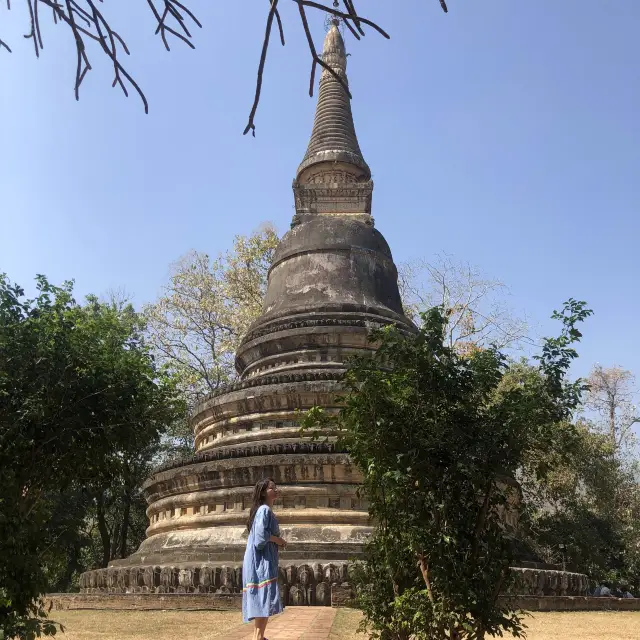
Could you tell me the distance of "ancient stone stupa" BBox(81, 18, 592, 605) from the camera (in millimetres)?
12320

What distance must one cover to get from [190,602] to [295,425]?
21.4 ft

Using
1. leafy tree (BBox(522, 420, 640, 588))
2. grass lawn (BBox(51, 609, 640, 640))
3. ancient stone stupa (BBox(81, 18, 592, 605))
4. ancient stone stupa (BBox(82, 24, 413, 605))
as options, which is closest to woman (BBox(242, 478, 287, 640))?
grass lawn (BBox(51, 609, 640, 640))

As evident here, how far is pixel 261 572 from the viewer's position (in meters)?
6.00

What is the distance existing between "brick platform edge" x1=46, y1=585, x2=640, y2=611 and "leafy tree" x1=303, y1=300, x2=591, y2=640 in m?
4.75

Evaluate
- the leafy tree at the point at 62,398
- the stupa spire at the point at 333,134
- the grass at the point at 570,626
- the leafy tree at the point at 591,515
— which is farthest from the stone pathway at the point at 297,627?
the stupa spire at the point at 333,134

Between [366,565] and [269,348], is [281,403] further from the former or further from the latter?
[366,565]

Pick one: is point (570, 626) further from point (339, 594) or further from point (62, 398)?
point (62, 398)

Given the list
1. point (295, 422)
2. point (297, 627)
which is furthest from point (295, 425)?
point (297, 627)

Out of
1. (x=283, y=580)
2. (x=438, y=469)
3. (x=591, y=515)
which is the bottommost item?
(x=283, y=580)

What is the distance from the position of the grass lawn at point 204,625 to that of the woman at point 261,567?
138 cm

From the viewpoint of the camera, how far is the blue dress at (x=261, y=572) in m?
5.85

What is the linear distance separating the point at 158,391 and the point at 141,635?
3.87 metres

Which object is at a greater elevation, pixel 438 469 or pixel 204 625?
pixel 438 469

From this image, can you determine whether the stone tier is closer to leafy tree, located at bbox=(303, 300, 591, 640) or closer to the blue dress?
the blue dress
